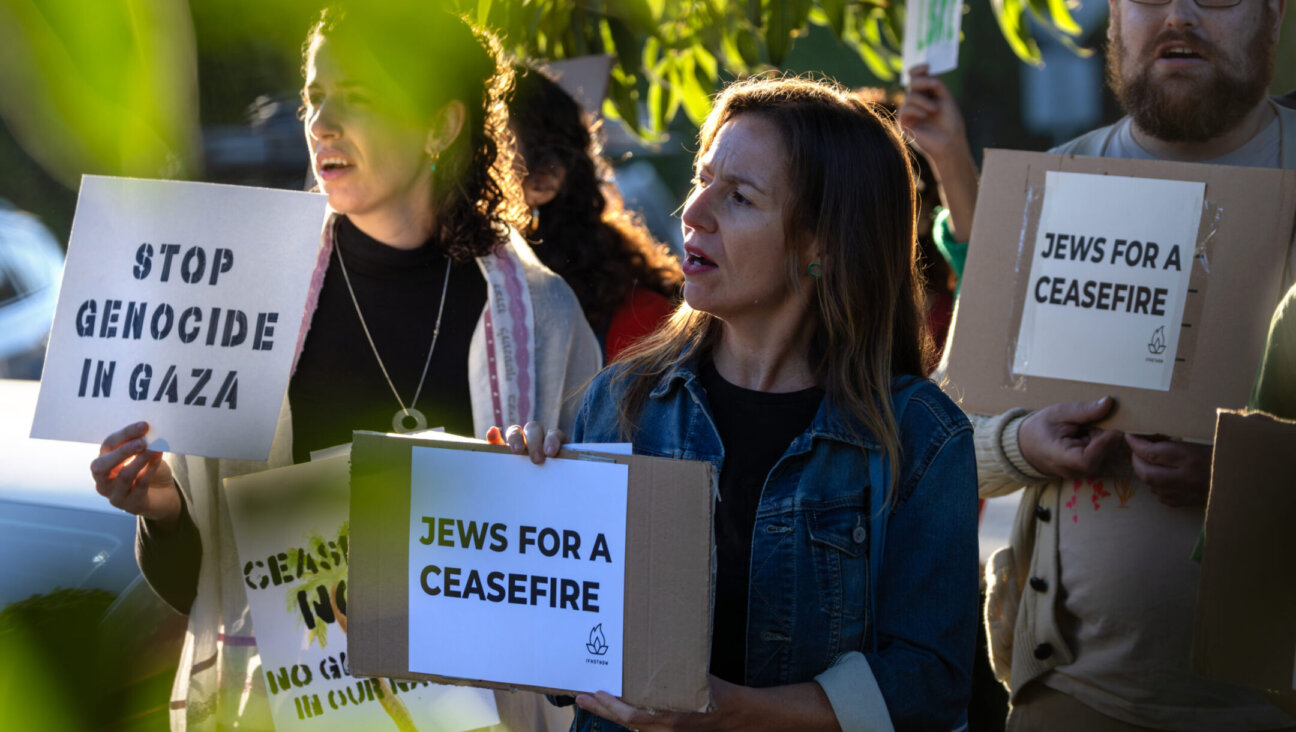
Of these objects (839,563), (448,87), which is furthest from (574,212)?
(839,563)

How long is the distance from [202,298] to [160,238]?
0.13m

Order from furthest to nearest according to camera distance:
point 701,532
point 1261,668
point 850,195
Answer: point 850,195 → point 1261,668 → point 701,532

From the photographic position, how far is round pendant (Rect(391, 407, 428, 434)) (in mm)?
2441

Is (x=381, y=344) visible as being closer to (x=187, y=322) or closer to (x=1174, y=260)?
(x=187, y=322)

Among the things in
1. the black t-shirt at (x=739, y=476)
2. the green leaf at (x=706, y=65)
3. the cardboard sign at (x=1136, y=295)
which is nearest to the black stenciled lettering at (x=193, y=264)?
the black t-shirt at (x=739, y=476)

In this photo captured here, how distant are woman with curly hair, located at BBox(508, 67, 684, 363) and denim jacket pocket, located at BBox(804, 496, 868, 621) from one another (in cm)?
176

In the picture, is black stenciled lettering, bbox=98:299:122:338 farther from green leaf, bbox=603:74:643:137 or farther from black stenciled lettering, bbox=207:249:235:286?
green leaf, bbox=603:74:643:137

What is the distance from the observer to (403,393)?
97.6 inches

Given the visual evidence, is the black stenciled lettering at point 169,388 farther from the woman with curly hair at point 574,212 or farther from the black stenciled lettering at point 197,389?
the woman with curly hair at point 574,212

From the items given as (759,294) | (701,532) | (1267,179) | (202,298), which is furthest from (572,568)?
(1267,179)

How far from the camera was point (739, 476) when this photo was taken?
1912 mm

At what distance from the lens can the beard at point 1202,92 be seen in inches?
94.3

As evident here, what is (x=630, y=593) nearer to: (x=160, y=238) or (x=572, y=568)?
(x=572, y=568)

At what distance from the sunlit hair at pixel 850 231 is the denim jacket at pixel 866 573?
0.30 ft
